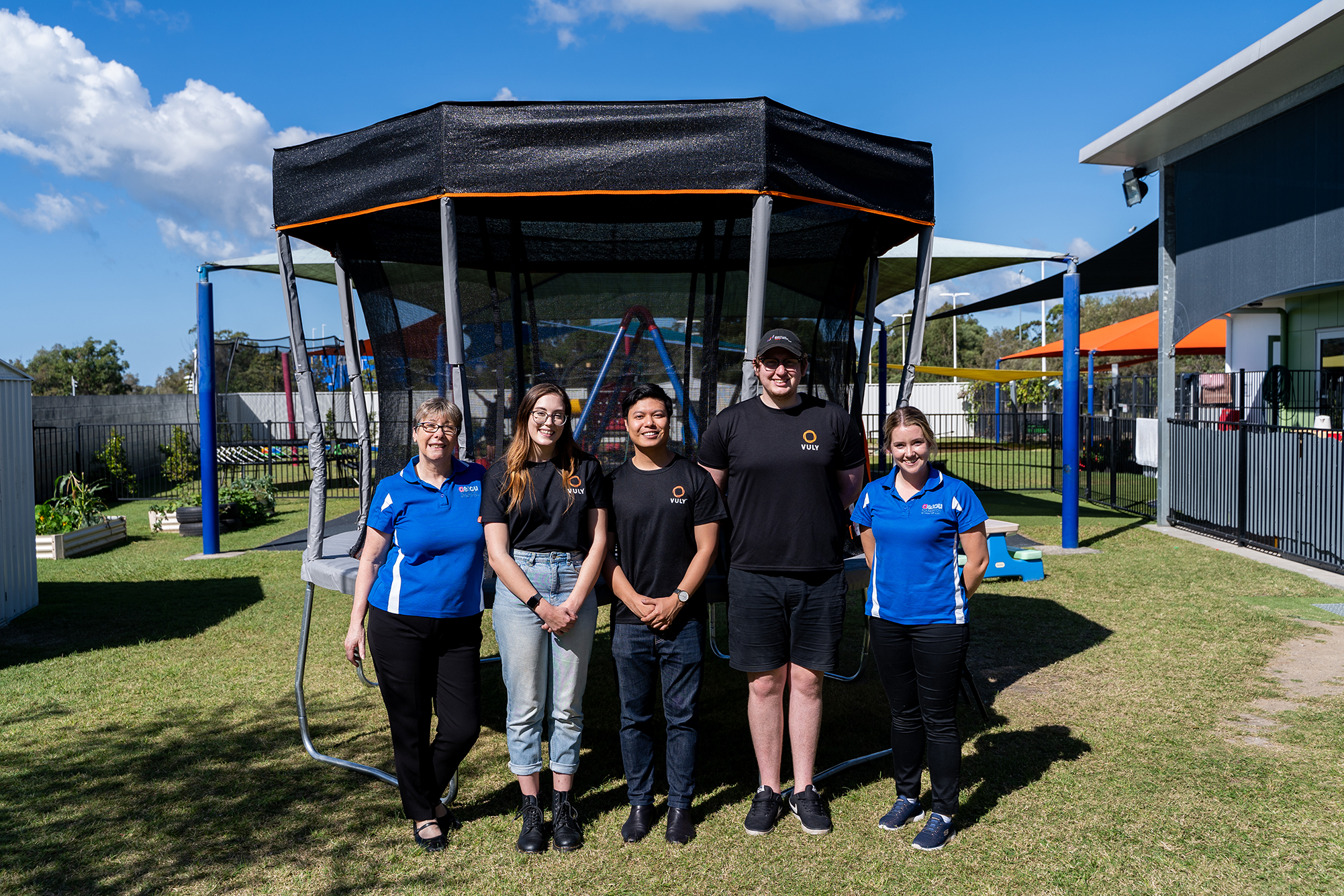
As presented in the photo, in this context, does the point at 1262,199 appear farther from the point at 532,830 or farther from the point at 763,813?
the point at 532,830

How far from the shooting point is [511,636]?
11.6 ft

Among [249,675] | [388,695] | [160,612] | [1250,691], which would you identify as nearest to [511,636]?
[388,695]

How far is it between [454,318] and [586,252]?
1698mm

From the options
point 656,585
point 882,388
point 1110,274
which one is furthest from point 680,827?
point 1110,274

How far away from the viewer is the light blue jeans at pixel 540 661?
3529 mm

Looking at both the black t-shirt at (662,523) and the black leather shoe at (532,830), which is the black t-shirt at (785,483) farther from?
the black leather shoe at (532,830)

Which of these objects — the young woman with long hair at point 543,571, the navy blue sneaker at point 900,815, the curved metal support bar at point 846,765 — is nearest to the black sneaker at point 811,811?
the curved metal support bar at point 846,765

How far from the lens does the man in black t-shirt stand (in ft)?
11.6

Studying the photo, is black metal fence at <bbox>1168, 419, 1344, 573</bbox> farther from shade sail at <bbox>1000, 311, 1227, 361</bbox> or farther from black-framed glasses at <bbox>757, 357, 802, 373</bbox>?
black-framed glasses at <bbox>757, 357, 802, 373</bbox>

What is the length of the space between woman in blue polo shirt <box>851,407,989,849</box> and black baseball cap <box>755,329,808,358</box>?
Answer: 1.59 feet

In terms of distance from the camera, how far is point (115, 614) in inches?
311

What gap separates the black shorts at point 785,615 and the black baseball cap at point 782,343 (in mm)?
881

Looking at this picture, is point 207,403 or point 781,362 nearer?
point 781,362

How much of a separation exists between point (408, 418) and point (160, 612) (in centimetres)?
435
